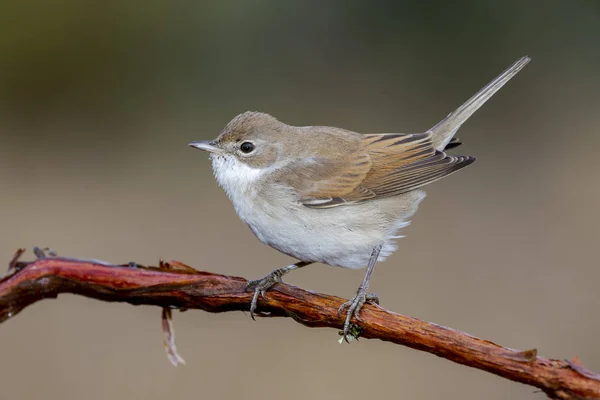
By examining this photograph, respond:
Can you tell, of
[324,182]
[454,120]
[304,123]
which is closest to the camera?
[324,182]

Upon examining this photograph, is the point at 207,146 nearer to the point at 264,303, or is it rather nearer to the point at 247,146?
the point at 247,146

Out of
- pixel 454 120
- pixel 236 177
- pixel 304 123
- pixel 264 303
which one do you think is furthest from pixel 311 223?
pixel 304 123

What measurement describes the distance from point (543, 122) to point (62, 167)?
650 centimetres

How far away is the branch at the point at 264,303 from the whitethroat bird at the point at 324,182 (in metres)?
1.38

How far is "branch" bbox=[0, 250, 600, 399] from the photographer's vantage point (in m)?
1.98

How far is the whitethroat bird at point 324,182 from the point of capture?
152 inches

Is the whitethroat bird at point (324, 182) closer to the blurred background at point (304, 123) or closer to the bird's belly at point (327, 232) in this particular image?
the bird's belly at point (327, 232)

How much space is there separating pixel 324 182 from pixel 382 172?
39 cm

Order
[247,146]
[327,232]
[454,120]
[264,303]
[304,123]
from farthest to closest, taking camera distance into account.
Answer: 1. [304,123]
2. [454,120]
3. [247,146]
4. [327,232]
5. [264,303]

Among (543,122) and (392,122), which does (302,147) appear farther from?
(543,122)

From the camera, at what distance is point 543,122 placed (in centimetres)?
1005

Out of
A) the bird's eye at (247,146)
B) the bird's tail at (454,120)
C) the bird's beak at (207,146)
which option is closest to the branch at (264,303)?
the bird's beak at (207,146)

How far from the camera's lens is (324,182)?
4125mm

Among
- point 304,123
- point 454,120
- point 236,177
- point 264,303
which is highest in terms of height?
point 304,123
